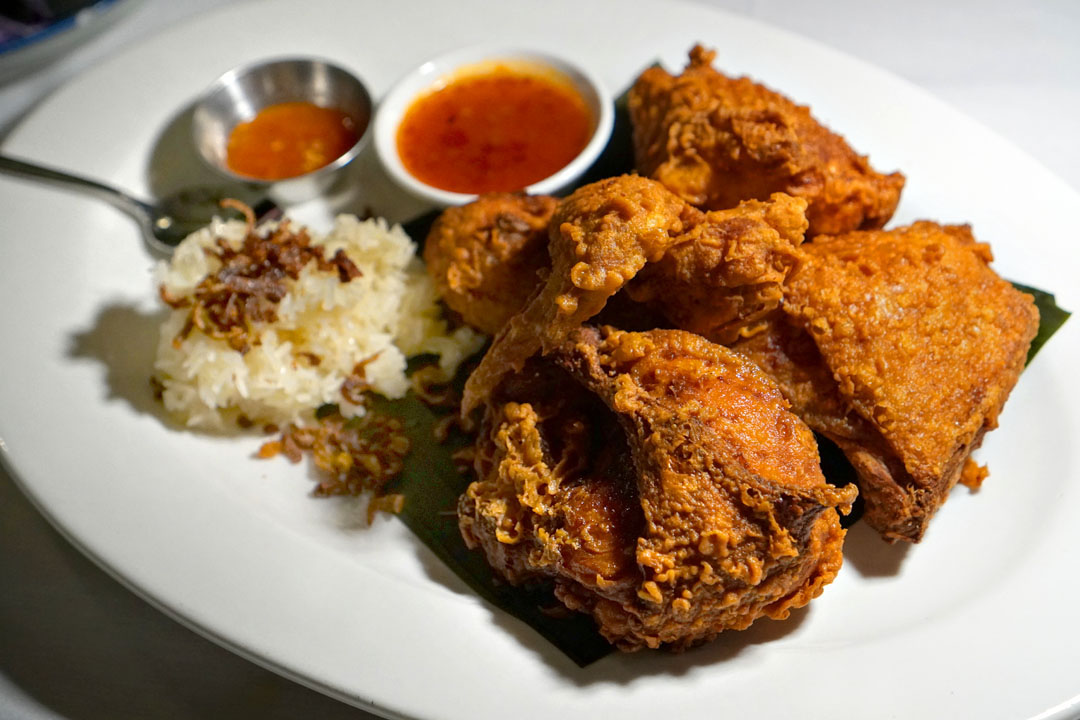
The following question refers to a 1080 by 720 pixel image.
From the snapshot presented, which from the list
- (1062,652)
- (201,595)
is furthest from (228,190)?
(1062,652)

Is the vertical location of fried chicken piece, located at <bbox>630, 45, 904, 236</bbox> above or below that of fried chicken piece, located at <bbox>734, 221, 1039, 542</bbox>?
above

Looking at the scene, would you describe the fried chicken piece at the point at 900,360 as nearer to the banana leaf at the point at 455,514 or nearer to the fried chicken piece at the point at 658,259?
the fried chicken piece at the point at 658,259

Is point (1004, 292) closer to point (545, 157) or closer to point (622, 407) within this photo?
point (622, 407)

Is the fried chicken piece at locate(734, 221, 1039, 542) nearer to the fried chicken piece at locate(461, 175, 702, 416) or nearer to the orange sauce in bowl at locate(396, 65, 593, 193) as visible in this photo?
the fried chicken piece at locate(461, 175, 702, 416)

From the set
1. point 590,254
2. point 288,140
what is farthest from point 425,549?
point 288,140

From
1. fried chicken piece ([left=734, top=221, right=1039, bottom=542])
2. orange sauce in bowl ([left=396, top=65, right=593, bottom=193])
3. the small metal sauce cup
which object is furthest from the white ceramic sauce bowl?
fried chicken piece ([left=734, top=221, right=1039, bottom=542])

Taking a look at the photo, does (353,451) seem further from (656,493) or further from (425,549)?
(656,493)
